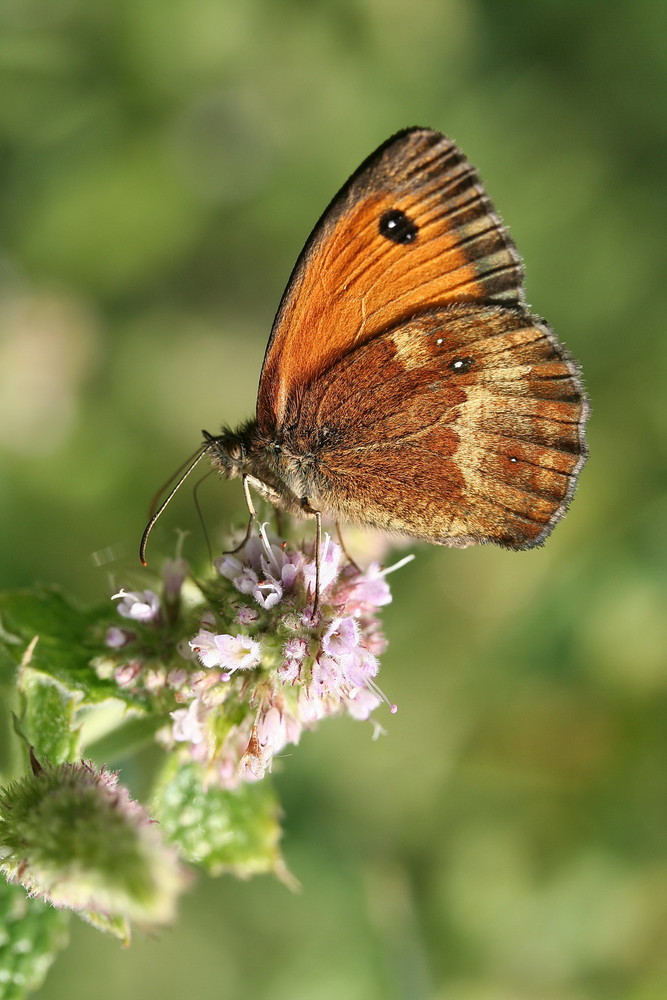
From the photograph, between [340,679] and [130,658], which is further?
[130,658]

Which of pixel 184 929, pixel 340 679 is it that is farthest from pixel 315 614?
pixel 184 929

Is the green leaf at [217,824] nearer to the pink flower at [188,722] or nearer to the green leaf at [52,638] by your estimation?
the pink flower at [188,722]

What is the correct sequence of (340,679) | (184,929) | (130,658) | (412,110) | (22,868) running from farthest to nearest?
(412,110) < (184,929) < (130,658) < (340,679) < (22,868)

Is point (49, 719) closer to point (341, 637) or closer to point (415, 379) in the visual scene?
point (341, 637)

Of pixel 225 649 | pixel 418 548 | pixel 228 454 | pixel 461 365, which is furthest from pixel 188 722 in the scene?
pixel 418 548

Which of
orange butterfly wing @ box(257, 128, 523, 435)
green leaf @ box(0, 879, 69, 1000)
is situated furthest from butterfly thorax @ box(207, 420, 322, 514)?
green leaf @ box(0, 879, 69, 1000)

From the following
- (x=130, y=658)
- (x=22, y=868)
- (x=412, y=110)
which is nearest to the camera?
(x=22, y=868)

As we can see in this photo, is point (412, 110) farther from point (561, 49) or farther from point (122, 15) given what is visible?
point (122, 15)

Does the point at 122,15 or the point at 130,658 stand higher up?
the point at 122,15
